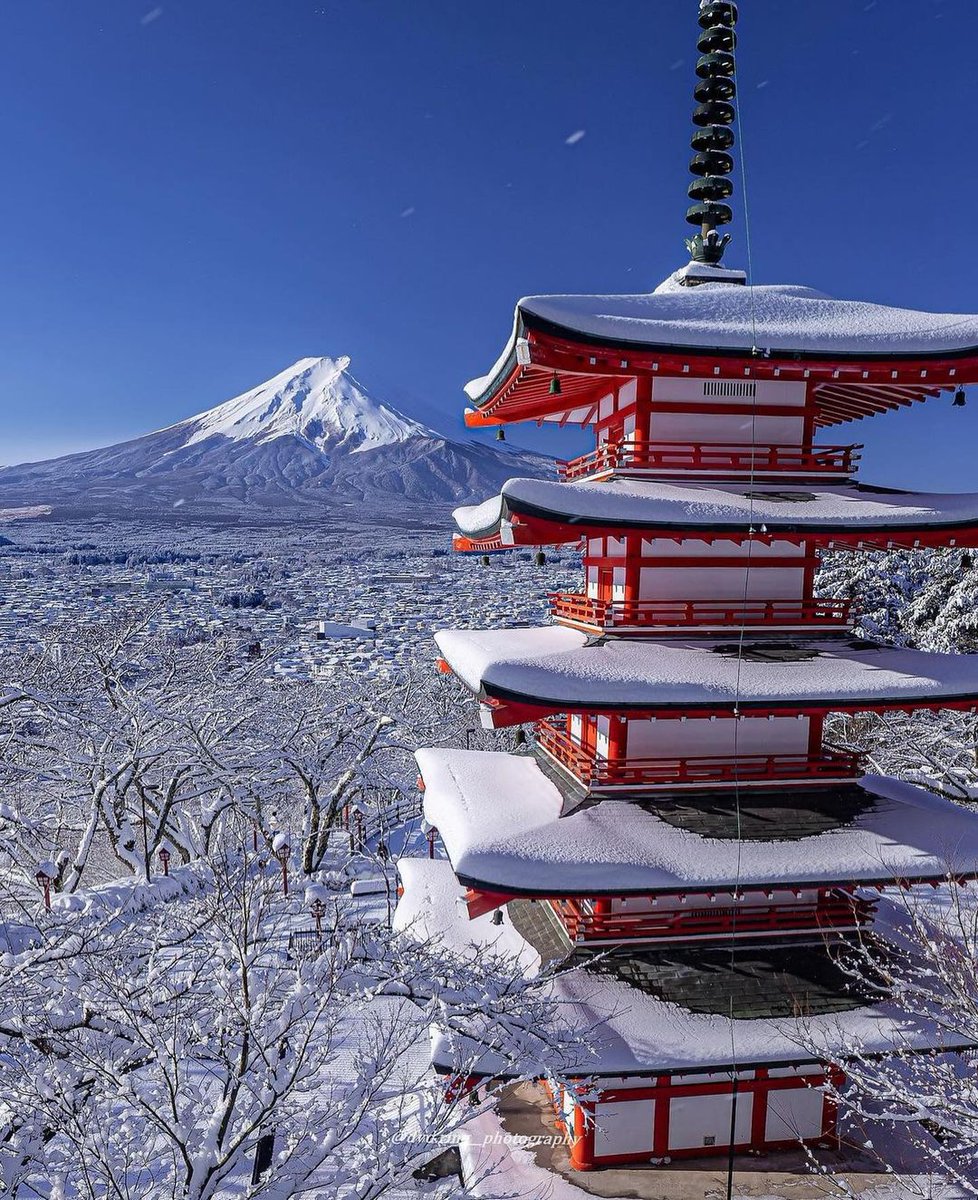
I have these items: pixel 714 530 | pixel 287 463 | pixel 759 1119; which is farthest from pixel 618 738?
pixel 287 463

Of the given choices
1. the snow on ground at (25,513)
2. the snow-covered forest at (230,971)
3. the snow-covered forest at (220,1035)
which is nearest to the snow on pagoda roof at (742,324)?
the snow-covered forest at (230,971)

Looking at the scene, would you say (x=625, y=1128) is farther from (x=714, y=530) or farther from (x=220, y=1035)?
(x=714, y=530)

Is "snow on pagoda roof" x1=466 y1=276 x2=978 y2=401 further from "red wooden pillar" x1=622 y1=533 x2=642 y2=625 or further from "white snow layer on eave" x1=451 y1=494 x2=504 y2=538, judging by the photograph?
"red wooden pillar" x1=622 y1=533 x2=642 y2=625

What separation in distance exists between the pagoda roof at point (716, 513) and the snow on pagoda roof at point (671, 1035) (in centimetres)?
507

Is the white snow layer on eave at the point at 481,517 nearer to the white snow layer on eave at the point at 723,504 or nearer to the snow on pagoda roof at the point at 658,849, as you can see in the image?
the white snow layer on eave at the point at 723,504

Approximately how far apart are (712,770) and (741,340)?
517 cm

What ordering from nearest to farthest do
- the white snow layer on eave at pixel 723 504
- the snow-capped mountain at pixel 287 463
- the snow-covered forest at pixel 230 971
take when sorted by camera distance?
the snow-covered forest at pixel 230 971
the white snow layer on eave at pixel 723 504
the snow-capped mountain at pixel 287 463

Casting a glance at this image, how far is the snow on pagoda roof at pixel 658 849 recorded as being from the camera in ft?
24.0

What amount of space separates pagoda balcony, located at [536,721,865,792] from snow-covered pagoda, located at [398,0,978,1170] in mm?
33

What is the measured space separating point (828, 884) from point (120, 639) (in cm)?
1972

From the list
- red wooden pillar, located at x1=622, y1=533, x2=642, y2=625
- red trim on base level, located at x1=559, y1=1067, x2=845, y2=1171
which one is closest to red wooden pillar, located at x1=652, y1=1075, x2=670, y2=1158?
red trim on base level, located at x1=559, y1=1067, x2=845, y2=1171

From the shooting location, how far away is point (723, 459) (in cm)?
884

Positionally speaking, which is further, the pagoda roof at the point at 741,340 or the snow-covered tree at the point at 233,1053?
the pagoda roof at the point at 741,340

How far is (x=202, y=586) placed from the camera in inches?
3765
